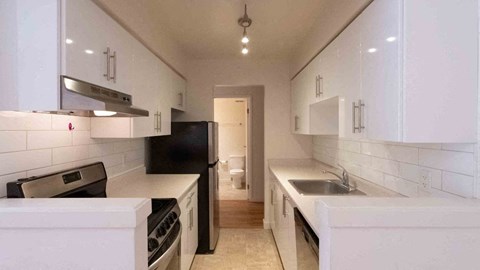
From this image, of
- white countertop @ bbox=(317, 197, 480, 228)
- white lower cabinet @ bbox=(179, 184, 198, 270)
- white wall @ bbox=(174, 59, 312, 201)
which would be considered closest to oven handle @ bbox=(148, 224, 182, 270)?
white lower cabinet @ bbox=(179, 184, 198, 270)

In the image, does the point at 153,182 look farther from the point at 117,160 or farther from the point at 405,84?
the point at 405,84

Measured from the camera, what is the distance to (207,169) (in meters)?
3.28

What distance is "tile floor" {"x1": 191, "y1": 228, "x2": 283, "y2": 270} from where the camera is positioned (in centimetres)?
298

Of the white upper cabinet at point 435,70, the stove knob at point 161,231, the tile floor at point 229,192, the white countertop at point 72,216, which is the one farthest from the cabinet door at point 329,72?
the tile floor at point 229,192

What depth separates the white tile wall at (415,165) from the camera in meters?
1.32

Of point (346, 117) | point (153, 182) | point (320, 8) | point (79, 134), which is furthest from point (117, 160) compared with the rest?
point (320, 8)

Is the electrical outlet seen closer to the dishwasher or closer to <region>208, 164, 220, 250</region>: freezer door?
the dishwasher

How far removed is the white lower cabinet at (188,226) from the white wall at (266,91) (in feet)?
4.23

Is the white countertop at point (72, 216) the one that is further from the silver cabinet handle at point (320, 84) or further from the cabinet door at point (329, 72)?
the silver cabinet handle at point (320, 84)

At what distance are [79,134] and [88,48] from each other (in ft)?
2.75

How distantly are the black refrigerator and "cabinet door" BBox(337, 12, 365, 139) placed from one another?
67.5 inches

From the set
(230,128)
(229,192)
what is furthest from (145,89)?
(230,128)

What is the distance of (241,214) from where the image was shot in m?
4.80

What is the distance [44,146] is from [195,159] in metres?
1.69
